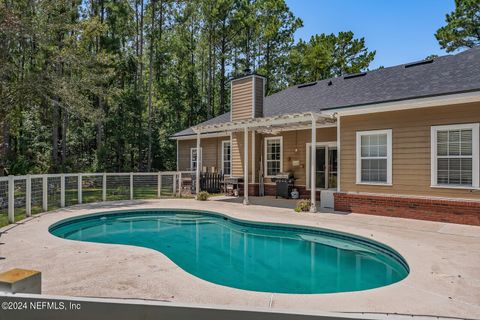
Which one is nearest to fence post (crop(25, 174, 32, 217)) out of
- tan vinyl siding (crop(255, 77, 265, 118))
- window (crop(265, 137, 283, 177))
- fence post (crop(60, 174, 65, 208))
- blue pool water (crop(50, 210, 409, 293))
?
blue pool water (crop(50, 210, 409, 293))

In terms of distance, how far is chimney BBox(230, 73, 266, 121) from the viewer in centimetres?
1386

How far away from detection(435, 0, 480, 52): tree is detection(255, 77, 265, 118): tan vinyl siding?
1501cm

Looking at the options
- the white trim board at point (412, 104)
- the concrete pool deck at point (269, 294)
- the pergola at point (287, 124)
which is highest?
the white trim board at point (412, 104)

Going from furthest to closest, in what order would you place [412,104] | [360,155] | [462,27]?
1. [462,27]
2. [360,155]
3. [412,104]

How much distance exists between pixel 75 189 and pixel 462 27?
77.4ft

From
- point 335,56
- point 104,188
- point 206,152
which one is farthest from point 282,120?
point 335,56

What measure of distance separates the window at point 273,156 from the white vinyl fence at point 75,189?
11.7ft

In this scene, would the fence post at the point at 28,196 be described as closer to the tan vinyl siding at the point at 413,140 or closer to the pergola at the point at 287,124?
the pergola at the point at 287,124

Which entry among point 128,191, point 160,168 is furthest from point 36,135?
point 128,191

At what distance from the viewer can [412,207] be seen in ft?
27.4

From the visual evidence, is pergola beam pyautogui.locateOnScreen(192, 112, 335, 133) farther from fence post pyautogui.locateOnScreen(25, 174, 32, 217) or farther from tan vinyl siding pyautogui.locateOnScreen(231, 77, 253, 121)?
fence post pyautogui.locateOnScreen(25, 174, 32, 217)

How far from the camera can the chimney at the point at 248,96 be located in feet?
45.5

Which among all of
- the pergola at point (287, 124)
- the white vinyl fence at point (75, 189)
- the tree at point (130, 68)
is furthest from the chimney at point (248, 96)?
the tree at point (130, 68)

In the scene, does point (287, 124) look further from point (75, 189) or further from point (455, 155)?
point (75, 189)
